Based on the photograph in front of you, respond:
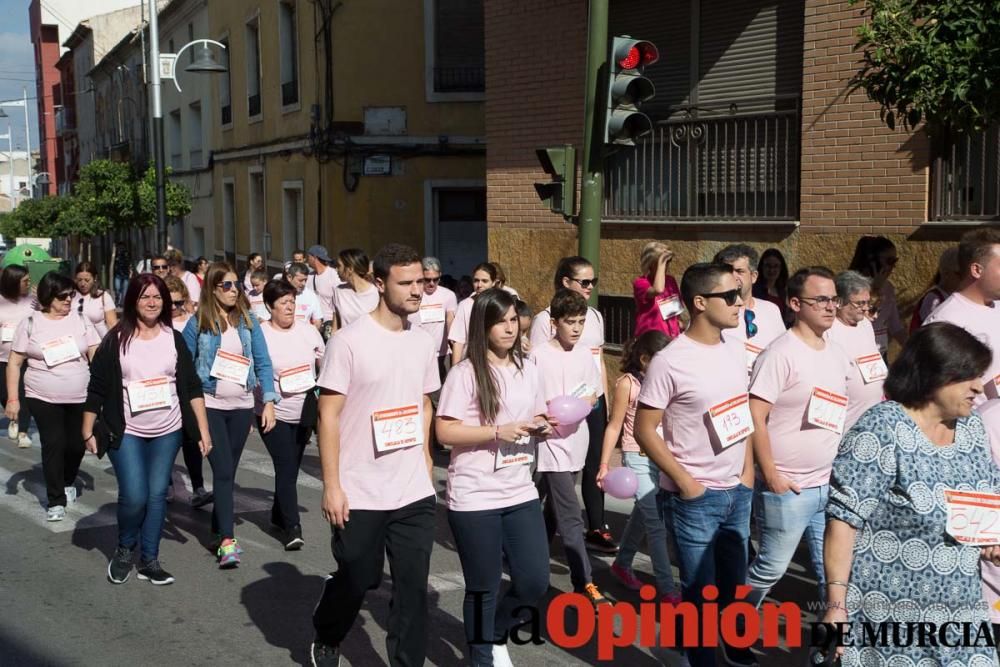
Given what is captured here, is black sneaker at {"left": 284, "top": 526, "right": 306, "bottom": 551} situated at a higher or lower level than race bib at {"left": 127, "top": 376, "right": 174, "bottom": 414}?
lower

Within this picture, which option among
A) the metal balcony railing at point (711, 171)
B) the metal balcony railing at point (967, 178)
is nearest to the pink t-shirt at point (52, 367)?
the metal balcony railing at point (711, 171)

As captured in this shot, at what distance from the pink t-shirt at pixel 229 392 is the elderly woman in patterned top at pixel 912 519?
15.6ft

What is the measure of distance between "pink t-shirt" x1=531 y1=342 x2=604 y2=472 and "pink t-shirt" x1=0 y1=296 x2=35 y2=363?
19.3ft

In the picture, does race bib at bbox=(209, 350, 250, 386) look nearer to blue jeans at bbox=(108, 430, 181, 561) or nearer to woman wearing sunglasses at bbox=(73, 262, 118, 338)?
blue jeans at bbox=(108, 430, 181, 561)

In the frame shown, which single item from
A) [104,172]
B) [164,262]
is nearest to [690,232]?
[164,262]

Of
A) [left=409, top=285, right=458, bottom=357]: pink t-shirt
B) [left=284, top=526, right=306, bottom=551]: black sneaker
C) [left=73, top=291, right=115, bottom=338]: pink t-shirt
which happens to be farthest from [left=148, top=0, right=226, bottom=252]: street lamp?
[left=284, top=526, right=306, bottom=551]: black sneaker

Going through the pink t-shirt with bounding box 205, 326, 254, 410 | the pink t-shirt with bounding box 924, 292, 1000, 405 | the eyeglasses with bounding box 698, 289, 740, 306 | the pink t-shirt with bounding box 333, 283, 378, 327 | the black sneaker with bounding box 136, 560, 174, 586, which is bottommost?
the black sneaker with bounding box 136, 560, 174, 586

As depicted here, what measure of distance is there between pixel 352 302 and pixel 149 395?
3174mm

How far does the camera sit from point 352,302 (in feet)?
31.9

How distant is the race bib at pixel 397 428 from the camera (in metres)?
4.93

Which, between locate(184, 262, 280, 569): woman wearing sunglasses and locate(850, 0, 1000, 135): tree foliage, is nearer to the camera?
locate(850, 0, 1000, 135): tree foliage

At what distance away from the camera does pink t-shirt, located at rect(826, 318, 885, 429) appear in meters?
5.87

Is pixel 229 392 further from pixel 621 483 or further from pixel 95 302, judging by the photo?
pixel 95 302

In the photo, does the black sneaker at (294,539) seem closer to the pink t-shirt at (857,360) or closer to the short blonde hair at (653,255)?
the short blonde hair at (653,255)
